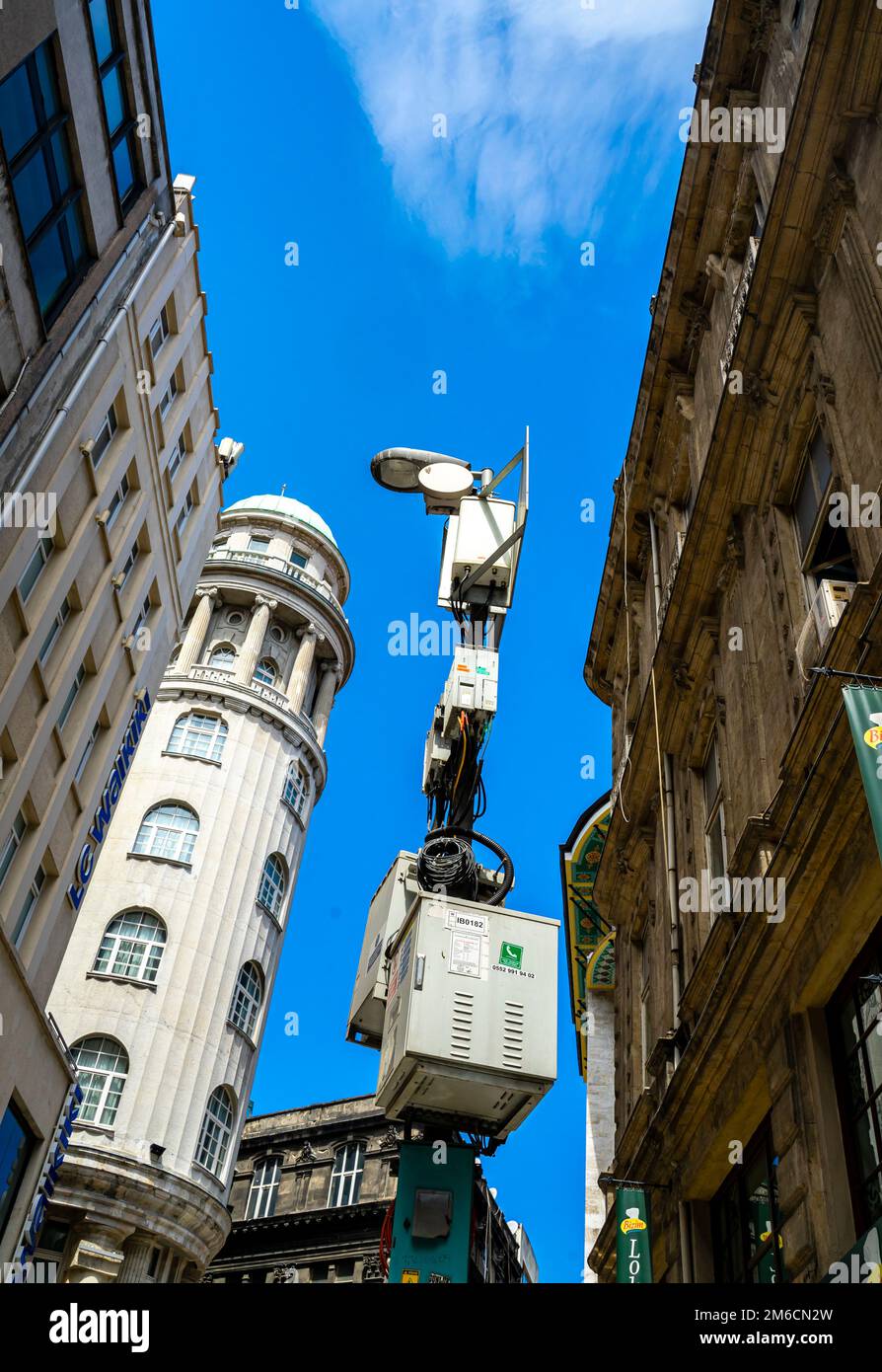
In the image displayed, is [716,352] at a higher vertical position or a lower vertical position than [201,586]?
lower

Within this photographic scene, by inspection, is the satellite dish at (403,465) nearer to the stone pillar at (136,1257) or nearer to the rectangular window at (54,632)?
the rectangular window at (54,632)

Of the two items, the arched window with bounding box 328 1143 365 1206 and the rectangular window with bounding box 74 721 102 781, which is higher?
the arched window with bounding box 328 1143 365 1206

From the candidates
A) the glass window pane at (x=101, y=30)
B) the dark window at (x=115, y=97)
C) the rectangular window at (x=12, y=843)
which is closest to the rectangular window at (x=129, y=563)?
the rectangular window at (x=12, y=843)

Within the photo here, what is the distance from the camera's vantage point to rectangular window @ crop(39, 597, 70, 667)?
24.7 meters

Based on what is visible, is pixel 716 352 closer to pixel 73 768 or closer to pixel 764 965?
pixel 764 965

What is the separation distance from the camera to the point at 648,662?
69.3 feet

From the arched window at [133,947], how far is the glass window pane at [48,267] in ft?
85.5

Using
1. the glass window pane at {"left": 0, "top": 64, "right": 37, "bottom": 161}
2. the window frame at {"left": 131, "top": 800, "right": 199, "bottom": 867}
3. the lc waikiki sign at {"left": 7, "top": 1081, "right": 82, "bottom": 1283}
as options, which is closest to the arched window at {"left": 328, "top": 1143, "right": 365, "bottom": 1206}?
the window frame at {"left": 131, "top": 800, "right": 199, "bottom": 867}

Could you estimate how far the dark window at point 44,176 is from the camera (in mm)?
19219

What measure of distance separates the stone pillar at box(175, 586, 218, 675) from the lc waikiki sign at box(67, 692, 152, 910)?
66.4 ft

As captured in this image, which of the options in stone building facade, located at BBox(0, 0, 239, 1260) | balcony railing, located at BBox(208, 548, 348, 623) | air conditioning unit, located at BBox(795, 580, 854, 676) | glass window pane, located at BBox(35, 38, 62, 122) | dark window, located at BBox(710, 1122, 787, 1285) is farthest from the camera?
balcony railing, located at BBox(208, 548, 348, 623)

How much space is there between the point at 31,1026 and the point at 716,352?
61.5 ft

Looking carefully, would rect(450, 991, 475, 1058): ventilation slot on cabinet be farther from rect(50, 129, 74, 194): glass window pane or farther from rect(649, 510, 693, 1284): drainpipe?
rect(50, 129, 74, 194): glass window pane
